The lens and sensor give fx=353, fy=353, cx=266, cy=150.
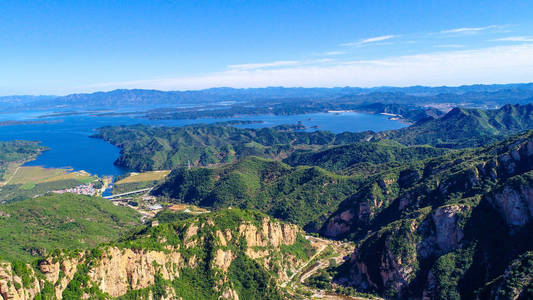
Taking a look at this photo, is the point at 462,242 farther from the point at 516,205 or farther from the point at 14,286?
the point at 14,286

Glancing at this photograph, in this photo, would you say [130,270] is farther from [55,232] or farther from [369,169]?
[369,169]

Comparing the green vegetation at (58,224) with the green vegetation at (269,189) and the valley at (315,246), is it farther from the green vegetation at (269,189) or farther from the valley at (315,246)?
the green vegetation at (269,189)

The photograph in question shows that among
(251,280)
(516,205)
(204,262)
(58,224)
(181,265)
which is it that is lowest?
(251,280)

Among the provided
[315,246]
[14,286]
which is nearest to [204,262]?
[14,286]

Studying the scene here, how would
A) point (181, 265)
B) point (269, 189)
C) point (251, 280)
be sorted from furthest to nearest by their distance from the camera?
point (269, 189) → point (251, 280) → point (181, 265)

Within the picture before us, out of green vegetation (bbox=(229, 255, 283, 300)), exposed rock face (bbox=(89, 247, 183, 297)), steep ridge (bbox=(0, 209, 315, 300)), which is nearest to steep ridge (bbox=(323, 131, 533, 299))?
steep ridge (bbox=(0, 209, 315, 300))

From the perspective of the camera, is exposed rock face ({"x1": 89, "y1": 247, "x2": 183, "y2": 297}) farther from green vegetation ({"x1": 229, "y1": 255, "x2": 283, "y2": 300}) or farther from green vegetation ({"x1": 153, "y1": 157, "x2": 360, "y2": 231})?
green vegetation ({"x1": 153, "y1": 157, "x2": 360, "y2": 231})

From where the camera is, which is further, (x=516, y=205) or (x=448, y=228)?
(x=448, y=228)

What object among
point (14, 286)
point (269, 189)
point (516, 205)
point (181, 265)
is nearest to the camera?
point (14, 286)
